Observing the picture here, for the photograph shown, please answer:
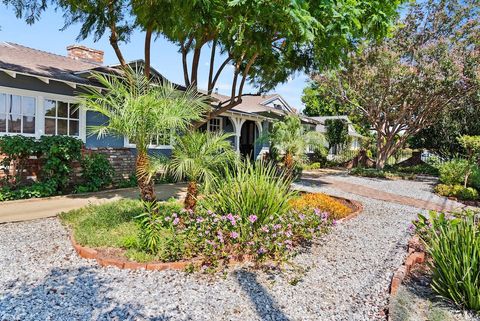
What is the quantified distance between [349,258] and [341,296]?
132cm

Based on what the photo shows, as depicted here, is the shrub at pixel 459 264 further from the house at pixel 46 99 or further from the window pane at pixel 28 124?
the window pane at pixel 28 124

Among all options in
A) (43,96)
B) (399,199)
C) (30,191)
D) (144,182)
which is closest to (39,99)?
(43,96)

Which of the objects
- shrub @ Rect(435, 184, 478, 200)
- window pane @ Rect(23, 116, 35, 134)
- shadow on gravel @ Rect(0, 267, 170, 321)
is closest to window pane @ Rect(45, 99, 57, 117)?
window pane @ Rect(23, 116, 35, 134)

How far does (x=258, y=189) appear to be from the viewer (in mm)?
5363

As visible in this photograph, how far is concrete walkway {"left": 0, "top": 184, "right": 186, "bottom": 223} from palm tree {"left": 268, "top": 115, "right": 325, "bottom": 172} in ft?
16.0

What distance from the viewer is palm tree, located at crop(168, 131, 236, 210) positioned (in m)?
5.70

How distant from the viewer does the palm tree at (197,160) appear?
570 cm

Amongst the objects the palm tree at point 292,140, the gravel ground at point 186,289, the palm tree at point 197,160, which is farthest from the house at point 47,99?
the palm tree at point 292,140

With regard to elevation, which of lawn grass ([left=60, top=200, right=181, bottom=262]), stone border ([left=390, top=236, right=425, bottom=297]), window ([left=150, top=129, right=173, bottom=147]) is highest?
window ([left=150, top=129, right=173, bottom=147])

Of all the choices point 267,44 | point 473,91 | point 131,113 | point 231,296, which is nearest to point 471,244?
point 231,296

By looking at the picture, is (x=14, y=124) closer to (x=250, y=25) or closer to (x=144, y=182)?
(x=144, y=182)

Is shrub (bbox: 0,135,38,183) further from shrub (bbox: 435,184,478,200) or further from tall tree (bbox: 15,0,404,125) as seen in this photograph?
shrub (bbox: 435,184,478,200)

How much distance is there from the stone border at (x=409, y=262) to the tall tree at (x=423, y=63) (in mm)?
10811

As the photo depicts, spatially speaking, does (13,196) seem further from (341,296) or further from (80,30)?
(341,296)
